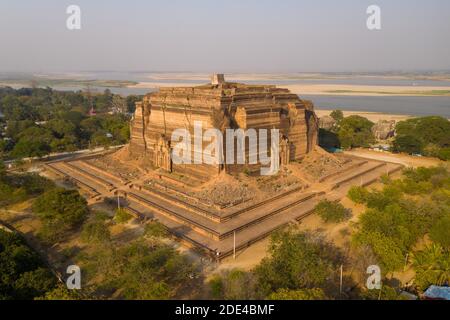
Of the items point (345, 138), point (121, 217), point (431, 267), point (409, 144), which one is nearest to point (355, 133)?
point (345, 138)

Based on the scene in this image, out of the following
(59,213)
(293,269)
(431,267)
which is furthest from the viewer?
(59,213)

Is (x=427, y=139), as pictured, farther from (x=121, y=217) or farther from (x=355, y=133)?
(x=121, y=217)

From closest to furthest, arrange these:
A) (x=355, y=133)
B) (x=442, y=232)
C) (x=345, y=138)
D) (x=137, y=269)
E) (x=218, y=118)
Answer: (x=137, y=269) < (x=442, y=232) < (x=218, y=118) < (x=345, y=138) < (x=355, y=133)

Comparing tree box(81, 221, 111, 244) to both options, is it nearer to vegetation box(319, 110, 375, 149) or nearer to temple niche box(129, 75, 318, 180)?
temple niche box(129, 75, 318, 180)

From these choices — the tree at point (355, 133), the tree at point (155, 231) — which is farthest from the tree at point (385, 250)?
the tree at point (355, 133)

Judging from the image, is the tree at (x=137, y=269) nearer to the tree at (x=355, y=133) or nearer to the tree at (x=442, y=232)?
the tree at (x=442, y=232)

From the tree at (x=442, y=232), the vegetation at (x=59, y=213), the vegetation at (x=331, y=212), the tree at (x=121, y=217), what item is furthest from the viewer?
the vegetation at (x=331, y=212)
